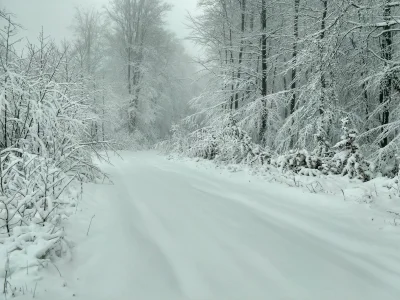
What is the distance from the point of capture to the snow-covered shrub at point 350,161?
20.0 feet

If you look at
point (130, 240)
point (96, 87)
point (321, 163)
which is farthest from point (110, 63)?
point (130, 240)

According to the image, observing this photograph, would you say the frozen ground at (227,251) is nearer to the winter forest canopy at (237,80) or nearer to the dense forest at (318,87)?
the winter forest canopy at (237,80)

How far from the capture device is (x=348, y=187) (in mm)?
5586

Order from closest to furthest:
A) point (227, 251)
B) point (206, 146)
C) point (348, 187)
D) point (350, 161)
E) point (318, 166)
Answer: point (227, 251)
point (348, 187)
point (350, 161)
point (318, 166)
point (206, 146)

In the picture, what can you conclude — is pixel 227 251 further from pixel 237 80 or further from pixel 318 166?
pixel 237 80

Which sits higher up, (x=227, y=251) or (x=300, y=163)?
(x=300, y=163)

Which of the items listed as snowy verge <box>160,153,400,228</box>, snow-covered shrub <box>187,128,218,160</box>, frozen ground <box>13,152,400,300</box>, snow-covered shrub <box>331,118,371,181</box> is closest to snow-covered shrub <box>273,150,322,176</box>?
snowy verge <box>160,153,400,228</box>

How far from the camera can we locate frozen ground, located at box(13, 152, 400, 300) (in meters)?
2.40

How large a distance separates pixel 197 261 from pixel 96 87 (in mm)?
18812

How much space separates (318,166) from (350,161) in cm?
102

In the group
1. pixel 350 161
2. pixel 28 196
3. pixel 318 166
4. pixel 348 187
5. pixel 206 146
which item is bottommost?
pixel 348 187

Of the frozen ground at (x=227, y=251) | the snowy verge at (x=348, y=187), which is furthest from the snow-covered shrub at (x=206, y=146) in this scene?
the frozen ground at (x=227, y=251)

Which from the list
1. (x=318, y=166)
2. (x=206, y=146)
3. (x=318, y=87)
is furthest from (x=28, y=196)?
(x=206, y=146)

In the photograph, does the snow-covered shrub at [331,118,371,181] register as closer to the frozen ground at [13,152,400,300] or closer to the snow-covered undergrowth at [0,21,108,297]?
the frozen ground at [13,152,400,300]
